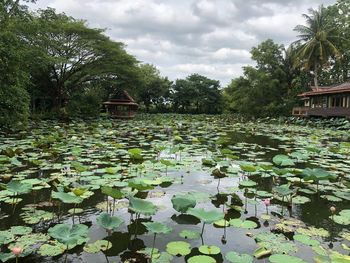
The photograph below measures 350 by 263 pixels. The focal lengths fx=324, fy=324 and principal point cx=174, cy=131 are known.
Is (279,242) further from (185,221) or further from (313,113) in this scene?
(313,113)

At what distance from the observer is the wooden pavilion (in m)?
26.0

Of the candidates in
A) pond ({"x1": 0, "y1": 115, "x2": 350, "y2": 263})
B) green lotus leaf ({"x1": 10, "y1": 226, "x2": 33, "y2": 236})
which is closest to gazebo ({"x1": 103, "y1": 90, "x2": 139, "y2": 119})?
pond ({"x1": 0, "y1": 115, "x2": 350, "y2": 263})

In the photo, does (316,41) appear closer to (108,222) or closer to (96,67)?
(96,67)

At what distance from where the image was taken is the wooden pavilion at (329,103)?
26.0 meters

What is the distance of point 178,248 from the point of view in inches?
133

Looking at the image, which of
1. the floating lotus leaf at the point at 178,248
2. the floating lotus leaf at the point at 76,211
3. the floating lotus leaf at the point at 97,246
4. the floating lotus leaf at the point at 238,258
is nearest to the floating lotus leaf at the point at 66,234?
the floating lotus leaf at the point at 97,246

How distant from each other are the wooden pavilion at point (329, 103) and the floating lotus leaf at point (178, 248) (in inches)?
999

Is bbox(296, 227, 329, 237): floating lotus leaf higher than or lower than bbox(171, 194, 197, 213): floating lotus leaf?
lower

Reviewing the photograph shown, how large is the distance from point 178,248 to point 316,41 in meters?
32.3

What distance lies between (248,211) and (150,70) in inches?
1900

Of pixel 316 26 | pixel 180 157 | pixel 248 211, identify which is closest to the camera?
pixel 248 211

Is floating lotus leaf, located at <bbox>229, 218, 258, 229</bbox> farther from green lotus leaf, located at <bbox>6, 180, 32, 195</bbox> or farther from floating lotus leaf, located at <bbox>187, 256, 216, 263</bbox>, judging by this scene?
green lotus leaf, located at <bbox>6, 180, 32, 195</bbox>

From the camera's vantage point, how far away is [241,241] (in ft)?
12.3

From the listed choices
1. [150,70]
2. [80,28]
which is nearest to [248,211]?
[80,28]
